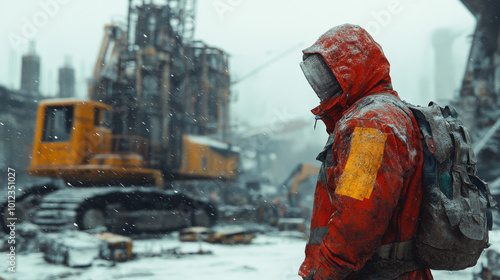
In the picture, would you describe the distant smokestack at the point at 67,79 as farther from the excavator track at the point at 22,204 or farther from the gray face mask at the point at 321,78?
the gray face mask at the point at 321,78

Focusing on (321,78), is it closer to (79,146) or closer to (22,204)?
(79,146)

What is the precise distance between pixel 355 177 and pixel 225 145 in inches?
483

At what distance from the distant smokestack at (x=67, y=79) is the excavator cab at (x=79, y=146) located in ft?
105

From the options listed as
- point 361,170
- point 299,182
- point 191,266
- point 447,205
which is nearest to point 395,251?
point 447,205

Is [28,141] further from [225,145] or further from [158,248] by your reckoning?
[158,248]

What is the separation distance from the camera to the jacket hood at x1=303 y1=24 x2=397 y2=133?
1995mm

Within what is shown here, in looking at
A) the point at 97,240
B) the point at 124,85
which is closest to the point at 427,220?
the point at 97,240

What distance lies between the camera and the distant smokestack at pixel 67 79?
135ft

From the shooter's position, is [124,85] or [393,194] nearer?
[393,194]

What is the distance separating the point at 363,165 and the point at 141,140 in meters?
10.2

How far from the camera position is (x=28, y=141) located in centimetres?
3288

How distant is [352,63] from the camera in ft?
6.54

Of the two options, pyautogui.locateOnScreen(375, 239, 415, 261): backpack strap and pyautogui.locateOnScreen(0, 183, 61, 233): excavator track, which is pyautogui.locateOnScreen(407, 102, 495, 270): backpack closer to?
pyautogui.locateOnScreen(375, 239, 415, 261): backpack strap

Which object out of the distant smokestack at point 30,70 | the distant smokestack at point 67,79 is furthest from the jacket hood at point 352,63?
the distant smokestack at point 67,79
